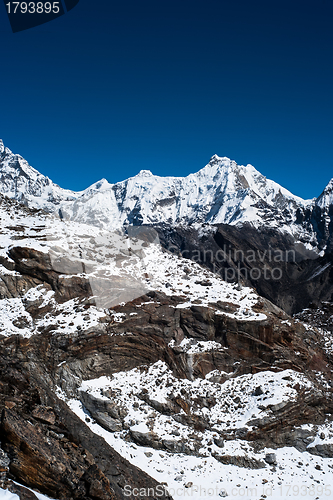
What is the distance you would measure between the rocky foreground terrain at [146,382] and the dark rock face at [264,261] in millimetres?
63981

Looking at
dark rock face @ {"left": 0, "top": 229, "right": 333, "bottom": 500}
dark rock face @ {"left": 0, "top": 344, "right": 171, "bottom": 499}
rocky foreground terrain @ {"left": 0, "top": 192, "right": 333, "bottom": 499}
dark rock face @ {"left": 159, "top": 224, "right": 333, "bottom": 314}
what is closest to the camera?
dark rock face @ {"left": 0, "top": 344, "right": 171, "bottom": 499}

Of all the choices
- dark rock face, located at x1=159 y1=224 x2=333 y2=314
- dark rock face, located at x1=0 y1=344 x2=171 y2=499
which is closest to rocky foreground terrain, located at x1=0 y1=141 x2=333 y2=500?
dark rock face, located at x1=0 y1=344 x2=171 y2=499

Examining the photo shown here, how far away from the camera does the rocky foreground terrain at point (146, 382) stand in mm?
16062

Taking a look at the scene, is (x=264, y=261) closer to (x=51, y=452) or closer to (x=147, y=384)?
(x=147, y=384)

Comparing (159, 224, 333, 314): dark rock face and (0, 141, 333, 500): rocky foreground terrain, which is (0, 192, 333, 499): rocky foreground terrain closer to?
(0, 141, 333, 500): rocky foreground terrain

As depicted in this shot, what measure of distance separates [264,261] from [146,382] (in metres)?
122

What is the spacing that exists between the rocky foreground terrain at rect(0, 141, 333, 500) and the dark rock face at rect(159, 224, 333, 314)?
63981mm

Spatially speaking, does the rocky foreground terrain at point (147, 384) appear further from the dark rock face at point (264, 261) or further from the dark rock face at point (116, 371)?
the dark rock face at point (264, 261)

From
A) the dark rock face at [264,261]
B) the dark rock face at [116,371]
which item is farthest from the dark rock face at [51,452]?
the dark rock face at [264,261]

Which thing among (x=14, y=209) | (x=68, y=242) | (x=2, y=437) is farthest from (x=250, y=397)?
(x=14, y=209)

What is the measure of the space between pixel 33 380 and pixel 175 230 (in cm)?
15189

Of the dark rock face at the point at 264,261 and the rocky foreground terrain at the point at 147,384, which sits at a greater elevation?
the dark rock face at the point at 264,261

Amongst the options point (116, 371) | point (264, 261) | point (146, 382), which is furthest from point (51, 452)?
point (264, 261)

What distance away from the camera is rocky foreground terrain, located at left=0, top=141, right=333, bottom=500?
52.7ft
